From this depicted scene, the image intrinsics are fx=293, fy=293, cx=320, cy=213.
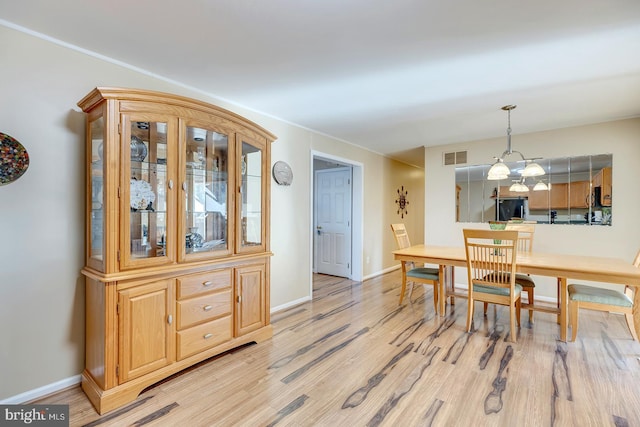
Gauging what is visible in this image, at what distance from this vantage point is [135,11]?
67.3 inches

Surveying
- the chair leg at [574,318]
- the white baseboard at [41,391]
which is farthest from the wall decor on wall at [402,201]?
the white baseboard at [41,391]

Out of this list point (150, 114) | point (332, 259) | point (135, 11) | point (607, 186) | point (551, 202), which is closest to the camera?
point (135, 11)

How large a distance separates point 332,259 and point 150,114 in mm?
4183

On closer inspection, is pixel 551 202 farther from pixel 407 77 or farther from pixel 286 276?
pixel 286 276

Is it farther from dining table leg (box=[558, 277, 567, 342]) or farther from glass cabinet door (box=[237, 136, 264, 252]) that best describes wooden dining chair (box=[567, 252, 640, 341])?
glass cabinet door (box=[237, 136, 264, 252])

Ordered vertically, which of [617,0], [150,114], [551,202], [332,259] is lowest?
[332,259]

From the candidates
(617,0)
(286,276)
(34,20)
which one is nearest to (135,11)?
(34,20)

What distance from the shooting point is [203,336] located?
233cm

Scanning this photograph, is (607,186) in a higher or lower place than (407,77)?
lower

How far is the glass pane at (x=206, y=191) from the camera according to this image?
234 cm

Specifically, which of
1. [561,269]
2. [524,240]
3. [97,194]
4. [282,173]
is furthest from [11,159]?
[524,240]

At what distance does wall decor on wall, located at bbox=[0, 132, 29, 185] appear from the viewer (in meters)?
1.81

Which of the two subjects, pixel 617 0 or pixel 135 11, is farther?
pixel 135 11

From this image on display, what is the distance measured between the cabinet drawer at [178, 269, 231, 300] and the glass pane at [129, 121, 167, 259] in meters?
0.29
